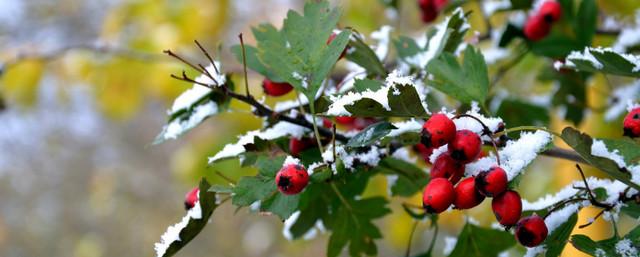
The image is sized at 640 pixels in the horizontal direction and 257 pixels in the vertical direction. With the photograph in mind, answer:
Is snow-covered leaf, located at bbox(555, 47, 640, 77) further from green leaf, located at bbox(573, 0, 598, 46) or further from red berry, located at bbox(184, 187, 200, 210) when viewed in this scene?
red berry, located at bbox(184, 187, 200, 210)

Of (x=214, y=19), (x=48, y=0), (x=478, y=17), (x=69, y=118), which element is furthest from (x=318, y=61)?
(x=69, y=118)

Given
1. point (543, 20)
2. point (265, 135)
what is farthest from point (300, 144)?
point (543, 20)

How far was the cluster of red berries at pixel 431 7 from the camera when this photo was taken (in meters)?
1.32

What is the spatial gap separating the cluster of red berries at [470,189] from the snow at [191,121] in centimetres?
31

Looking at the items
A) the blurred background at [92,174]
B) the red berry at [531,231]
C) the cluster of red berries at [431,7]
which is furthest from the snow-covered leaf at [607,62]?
the blurred background at [92,174]

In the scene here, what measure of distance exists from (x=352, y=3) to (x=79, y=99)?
475cm

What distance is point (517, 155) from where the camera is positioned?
623 millimetres

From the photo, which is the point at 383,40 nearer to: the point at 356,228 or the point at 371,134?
the point at 356,228

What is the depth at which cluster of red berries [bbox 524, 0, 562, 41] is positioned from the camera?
3.52 feet

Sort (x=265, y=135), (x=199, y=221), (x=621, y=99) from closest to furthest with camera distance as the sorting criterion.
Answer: (x=199, y=221), (x=265, y=135), (x=621, y=99)

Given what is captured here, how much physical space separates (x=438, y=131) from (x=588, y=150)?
0.13 meters

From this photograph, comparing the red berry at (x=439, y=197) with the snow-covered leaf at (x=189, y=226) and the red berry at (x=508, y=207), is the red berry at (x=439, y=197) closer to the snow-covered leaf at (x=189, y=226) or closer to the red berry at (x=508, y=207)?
the red berry at (x=508, y=207)

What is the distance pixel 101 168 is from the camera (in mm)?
8438

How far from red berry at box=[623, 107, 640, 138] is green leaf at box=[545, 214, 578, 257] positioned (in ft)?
0.34
